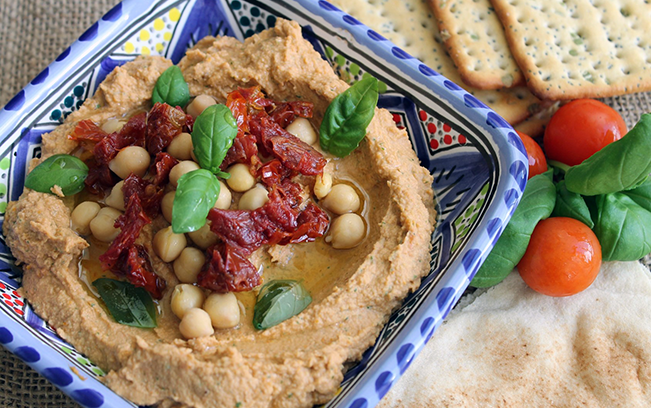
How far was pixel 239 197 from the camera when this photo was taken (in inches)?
115

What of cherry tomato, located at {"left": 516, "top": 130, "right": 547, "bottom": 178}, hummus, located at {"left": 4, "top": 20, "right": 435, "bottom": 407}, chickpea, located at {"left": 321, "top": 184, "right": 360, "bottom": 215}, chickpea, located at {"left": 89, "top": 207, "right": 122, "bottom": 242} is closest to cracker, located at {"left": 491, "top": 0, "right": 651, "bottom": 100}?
cherry tomato, located at {"left": 516, "top": 130, "right": 547, "bottom": 178}

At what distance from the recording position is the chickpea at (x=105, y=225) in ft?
9.32

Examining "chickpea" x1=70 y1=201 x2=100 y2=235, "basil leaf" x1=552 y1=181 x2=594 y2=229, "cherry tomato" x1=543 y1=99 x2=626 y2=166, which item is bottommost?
"basil leaf" x1=552 y1=181 x2=594 y2=229

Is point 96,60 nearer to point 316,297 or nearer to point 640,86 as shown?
point 316,297

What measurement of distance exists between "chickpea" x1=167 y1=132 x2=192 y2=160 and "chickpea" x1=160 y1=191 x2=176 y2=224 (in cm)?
22

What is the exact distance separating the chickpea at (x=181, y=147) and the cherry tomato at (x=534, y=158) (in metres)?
2.15

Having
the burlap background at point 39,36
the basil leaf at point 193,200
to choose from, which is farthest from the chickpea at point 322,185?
the burlap background at point 39,36

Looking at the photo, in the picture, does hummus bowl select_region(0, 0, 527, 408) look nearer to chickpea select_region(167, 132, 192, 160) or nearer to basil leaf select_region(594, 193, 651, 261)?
chickpea select_region(167, 132, 192, 160)

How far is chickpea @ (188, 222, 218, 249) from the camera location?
2801mm

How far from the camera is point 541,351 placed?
10.9ft

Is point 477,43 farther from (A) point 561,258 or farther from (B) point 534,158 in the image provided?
(A) point 561,258

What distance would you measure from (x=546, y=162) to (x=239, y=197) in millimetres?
2227

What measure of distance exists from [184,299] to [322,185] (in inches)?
35.1

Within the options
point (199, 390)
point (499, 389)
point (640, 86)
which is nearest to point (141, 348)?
point (199, 390)
